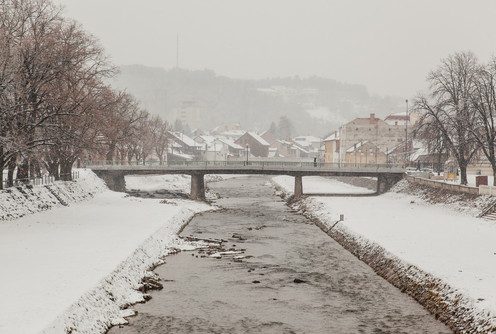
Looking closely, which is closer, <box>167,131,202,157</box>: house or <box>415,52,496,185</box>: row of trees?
<box>415,52,496,185</box>: row of trees

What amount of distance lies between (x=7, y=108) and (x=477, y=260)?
1215 inches

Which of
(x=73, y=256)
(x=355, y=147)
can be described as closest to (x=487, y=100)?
(x=73, y=256)

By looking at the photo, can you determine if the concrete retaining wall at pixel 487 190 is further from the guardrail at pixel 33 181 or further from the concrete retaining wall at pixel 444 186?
the guardrail at pixel 33 181

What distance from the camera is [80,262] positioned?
27.8m

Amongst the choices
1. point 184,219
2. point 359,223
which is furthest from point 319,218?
point 184,219

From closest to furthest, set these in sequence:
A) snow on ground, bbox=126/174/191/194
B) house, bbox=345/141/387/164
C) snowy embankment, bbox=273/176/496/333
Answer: snowy embankment, bbox=273/176/496/333, snow on ground, bbox=126/174/191/194, house, bbox=345/141/387/164

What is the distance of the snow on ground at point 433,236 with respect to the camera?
24859 millimetres

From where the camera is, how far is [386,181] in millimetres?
79375

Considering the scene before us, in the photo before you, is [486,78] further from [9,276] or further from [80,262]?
[9,276]

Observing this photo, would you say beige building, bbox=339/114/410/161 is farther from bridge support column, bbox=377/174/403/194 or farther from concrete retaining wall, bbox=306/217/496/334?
concrete retaining wall, bbox=306/217/496/334

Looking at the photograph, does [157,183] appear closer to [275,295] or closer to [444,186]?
[444,186]

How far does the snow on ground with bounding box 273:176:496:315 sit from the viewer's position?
979 inches

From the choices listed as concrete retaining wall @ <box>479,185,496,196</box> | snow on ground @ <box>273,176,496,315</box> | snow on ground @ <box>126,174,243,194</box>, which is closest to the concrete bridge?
snow on ground @ <box>273,176,496,315</box>

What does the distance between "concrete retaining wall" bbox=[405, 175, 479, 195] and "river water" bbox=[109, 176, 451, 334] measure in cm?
1938
